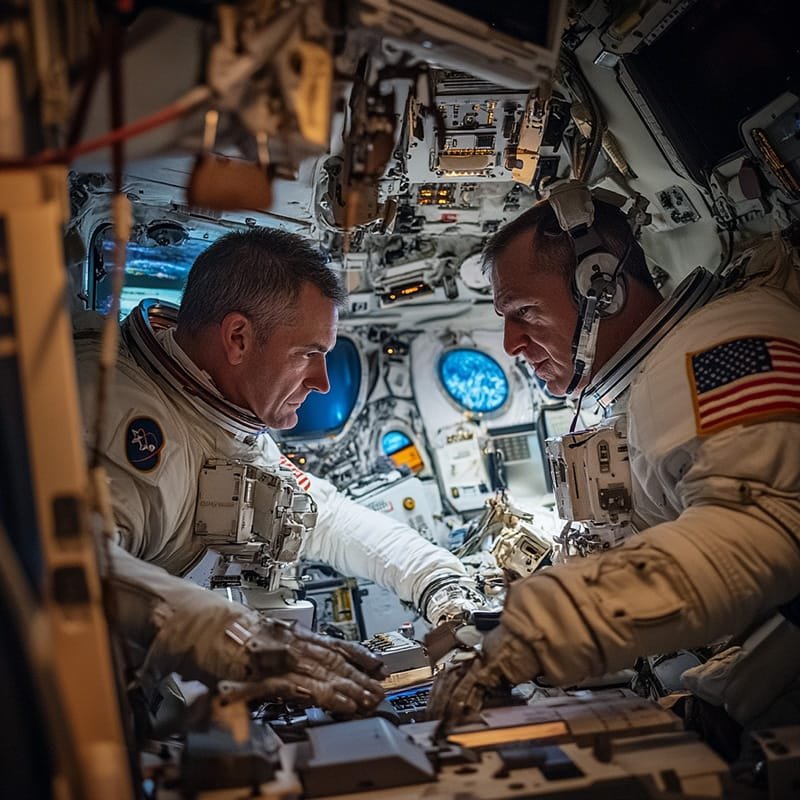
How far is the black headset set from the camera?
3096 millimetres

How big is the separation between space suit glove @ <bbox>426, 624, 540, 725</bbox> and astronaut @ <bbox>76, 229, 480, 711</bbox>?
20 cm

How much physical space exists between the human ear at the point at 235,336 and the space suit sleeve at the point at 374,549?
113 cm

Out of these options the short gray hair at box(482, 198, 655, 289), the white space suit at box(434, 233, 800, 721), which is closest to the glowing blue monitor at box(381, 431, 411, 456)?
the short gray hair at box(482, 198, 655, 289)

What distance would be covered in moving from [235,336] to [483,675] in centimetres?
188

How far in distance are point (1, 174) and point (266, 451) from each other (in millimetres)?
2524

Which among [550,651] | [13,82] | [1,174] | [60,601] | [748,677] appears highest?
[13,82]

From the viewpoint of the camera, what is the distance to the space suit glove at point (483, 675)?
6.99 ft

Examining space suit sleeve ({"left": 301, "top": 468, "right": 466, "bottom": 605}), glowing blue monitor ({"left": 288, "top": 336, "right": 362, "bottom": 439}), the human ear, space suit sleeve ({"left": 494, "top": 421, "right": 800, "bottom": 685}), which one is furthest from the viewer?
glowing blue monitor ({"left": 288, "top": 336, "right": 362, "bottom": 439})

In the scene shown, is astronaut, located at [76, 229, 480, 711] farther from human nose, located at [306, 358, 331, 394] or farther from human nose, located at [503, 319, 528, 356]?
human nose, located at [503, 319, 528, 356]

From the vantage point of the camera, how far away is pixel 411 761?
186 centimetres

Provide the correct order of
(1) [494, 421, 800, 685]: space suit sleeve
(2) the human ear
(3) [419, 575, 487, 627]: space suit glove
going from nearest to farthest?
→ (1) [494, 421, 800, 685]: space suit sleeve, (2) the human ear, (3) [419, 575, 487, 627]: space suit glove

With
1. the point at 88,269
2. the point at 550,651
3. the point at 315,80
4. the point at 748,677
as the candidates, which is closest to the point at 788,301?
the point at 748,677

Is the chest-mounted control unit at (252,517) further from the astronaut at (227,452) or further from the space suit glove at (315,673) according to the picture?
the space suit glove at (315,673)

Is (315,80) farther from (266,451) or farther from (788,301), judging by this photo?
(266,451)
